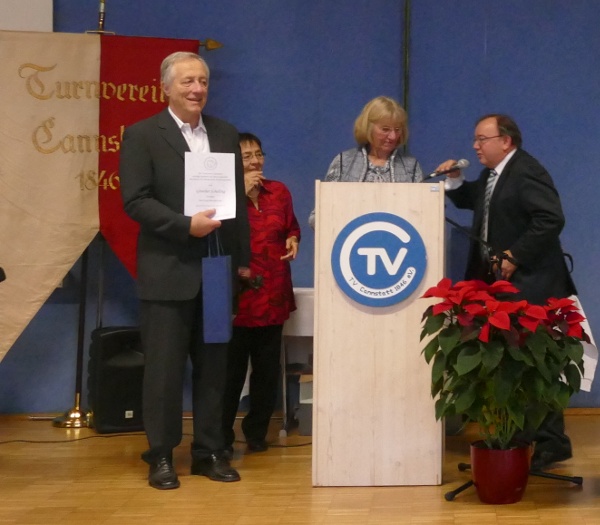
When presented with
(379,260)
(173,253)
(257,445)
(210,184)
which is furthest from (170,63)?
(257,445)

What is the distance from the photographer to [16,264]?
517 cm

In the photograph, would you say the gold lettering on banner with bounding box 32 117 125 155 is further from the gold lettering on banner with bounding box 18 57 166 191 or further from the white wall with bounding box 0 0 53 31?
the white wall with bounding box 0 0 53 31

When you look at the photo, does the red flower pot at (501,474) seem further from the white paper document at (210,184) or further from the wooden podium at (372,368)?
the white paper document at (210,184)

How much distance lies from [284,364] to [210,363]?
3.88 ft

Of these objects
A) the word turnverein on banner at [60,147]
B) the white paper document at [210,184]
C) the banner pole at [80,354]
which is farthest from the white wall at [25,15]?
the white paper document at [210,184]

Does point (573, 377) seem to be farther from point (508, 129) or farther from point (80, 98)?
point (80, 98)

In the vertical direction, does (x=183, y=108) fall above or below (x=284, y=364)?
above

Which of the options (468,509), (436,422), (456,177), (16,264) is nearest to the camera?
(468,509)

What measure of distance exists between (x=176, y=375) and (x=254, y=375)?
2.59 ft

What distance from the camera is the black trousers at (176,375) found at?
3938mm

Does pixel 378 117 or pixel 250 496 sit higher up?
pixel 378 117

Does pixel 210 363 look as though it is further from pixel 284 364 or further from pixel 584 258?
pixel 584 258

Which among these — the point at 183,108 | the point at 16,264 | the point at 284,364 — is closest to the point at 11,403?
the point at 16,264

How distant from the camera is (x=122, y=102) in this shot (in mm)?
5234
